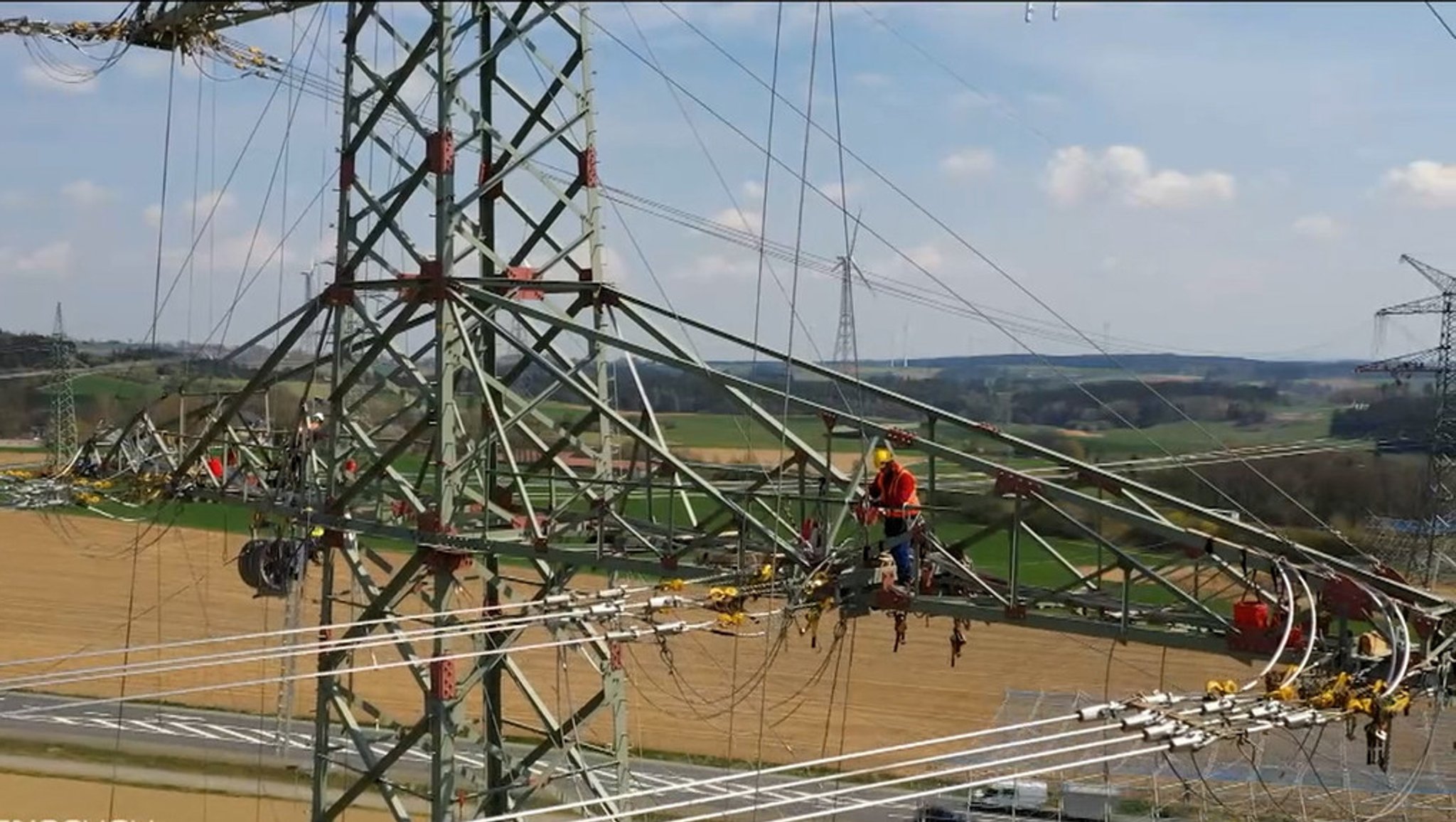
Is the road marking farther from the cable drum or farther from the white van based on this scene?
the white van

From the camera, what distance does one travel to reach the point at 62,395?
28625mm

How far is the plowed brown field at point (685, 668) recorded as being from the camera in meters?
28.6

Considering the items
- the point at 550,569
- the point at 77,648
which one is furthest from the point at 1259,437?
the point at 77,648

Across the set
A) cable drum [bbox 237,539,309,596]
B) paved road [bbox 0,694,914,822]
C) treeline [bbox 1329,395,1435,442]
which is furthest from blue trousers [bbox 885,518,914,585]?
treeline [bbox 1329,395,1435,442]

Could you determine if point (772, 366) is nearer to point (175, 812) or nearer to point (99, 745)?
point (175, 812)

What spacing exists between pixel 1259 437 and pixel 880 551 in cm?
1872

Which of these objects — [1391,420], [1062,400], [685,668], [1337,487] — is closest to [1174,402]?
[1337,487]

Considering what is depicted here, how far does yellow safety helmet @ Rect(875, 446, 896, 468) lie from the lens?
10690 mm

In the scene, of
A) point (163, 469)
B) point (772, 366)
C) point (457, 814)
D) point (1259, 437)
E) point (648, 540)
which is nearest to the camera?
point (648, 540)

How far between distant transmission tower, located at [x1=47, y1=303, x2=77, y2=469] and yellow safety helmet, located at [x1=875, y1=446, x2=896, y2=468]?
17.7m

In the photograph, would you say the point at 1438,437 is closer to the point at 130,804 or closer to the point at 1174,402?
the point at 1174,402

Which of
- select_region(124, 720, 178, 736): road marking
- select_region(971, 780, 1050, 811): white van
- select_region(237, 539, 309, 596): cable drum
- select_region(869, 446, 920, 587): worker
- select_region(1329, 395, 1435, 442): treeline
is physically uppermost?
select_region(1329, 395, 1435, 442): treeline

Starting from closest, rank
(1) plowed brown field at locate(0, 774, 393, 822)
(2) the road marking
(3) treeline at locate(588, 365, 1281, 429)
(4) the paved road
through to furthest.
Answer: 1. (3) treeline at locate(588, 365, 1281, 429)
2. (1) plowed brown field at locate(0, 774, 393, 822)
3. (4) the paved road
4. (2) the road marking

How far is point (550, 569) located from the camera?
1364 cm
